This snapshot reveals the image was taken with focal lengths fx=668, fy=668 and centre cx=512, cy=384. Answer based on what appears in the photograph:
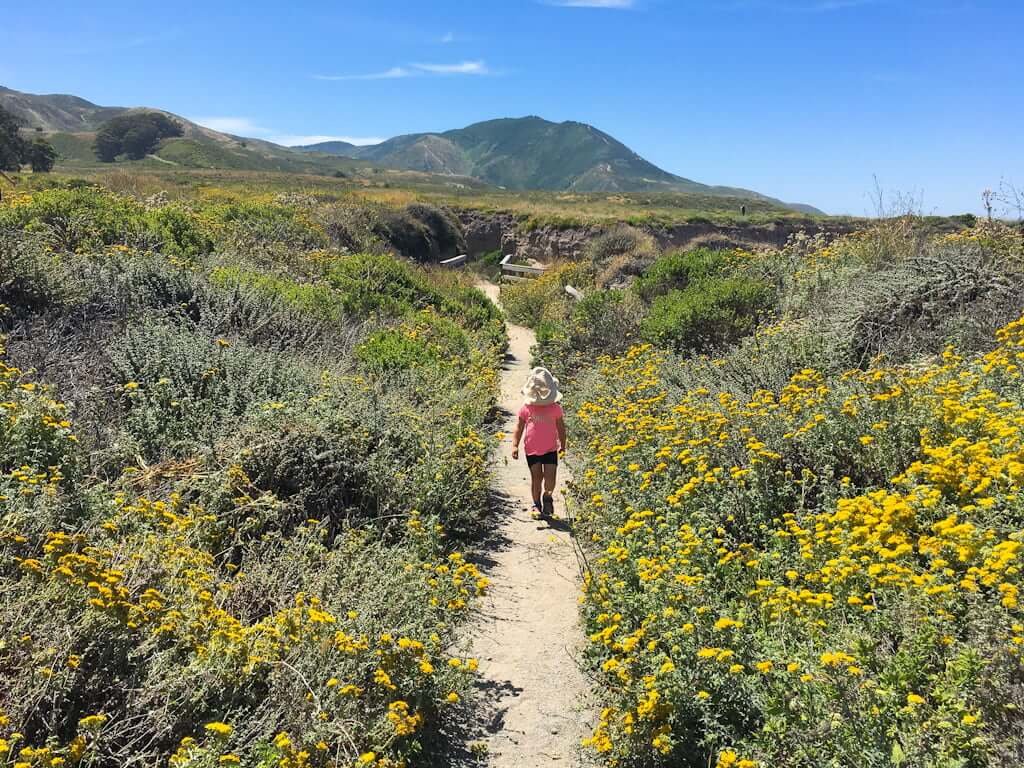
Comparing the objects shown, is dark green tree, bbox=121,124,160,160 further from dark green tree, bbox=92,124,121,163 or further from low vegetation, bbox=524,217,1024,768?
low vegetation, bbox=524,217,1024,768

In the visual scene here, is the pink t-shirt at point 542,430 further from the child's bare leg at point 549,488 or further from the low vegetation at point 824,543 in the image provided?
the low vegetation at point 824,543

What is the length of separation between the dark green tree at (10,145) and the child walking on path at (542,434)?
58645mm

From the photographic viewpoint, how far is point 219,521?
4.72 m

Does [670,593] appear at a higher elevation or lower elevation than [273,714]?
higher

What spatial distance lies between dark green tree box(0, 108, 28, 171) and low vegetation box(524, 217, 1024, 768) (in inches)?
2379

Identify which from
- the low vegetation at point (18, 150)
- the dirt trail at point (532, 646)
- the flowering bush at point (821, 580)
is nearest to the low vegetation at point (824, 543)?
the flowering bush at point (821, 580)

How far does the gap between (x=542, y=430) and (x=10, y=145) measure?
211 ft

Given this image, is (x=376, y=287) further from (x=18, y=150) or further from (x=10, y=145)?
(x=18, y=150)

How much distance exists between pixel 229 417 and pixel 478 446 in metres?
2.51

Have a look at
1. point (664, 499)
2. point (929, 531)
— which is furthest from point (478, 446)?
point (929, 531)

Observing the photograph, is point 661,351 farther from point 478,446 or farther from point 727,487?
point 727,487

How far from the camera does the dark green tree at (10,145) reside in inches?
2020

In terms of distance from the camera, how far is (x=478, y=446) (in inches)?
280

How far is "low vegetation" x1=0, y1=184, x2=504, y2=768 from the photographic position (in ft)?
9.48
